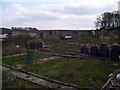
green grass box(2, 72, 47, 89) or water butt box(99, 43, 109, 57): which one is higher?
water butt box(99, 43, 109, 57)

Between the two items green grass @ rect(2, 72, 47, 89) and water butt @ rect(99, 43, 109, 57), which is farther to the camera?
water butt @ rect(99, 43, 109, 57)

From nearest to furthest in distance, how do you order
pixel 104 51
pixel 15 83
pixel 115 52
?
1. pixel 15 83
2. pixel 115 52
3. pixel 104 51

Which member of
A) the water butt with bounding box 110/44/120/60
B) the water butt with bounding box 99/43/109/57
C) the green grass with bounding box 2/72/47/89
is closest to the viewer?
the green grass with bounding box 2/72/47/89

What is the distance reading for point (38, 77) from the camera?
6.37 m

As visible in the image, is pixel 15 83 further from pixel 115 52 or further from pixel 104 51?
pixel 104 51

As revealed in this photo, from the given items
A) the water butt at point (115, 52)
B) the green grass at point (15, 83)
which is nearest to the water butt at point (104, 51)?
the water butt at point (115, 52)

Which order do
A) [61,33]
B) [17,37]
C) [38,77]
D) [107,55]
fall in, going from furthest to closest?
[61,33], [17,37], [107,55], [38,77]

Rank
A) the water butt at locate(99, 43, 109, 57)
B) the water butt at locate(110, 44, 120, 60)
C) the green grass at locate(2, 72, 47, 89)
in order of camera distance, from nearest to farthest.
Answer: the green grass at locate(2, 72, 47, 89), the water butt at locate(110, 44, 120, 60), the water butt at locate(99, 43, 109, 57)

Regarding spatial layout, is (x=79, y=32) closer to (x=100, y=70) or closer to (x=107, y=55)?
(x=107, y=55)

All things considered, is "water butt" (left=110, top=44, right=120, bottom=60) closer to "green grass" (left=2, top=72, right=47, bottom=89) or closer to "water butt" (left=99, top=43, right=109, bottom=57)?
"water butt" (left=99, top=43, right=109, bottom=57)

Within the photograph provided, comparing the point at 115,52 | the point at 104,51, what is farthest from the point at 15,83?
the point at 104,51

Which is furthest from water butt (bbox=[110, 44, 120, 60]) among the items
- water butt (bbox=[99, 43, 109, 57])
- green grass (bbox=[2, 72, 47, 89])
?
green grass (bbox=[2, 72, 47, 89])

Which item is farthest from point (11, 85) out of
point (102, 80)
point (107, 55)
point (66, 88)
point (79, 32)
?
point (79, 32)

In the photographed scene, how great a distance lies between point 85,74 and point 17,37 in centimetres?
1279
